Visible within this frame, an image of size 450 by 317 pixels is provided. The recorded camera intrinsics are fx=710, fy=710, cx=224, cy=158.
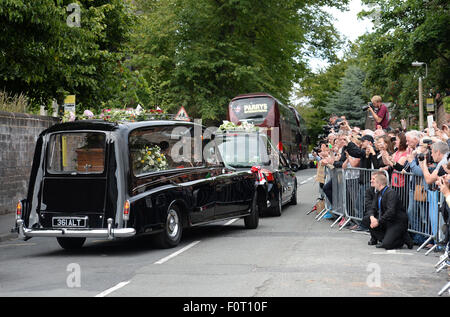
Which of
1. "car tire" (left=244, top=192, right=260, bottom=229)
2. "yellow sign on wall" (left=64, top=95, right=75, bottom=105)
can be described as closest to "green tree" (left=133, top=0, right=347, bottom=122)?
"yellow sign on wall" (left=64, top=95, right=75, bottom=105)

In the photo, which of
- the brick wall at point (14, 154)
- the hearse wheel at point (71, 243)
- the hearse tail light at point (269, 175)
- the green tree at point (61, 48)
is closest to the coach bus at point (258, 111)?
the green tree at point (61, 48)

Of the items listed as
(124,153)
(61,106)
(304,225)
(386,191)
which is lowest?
(304,225)

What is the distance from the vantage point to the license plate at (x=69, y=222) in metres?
10.5

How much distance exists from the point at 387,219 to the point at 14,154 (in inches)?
438

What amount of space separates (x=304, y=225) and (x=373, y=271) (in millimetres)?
5871

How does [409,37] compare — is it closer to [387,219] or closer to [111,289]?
[387,219]

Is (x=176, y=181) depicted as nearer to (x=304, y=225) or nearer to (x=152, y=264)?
(x=152, y=264)

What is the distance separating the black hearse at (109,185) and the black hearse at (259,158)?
14.9ft

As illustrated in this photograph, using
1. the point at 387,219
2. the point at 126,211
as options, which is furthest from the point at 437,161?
the point at 126,211

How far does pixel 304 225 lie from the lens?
14.8 meters

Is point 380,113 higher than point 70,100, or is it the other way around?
point 70,100

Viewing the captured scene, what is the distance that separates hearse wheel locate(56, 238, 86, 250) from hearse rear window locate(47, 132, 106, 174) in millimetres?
1368

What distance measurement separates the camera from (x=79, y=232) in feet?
34.4
